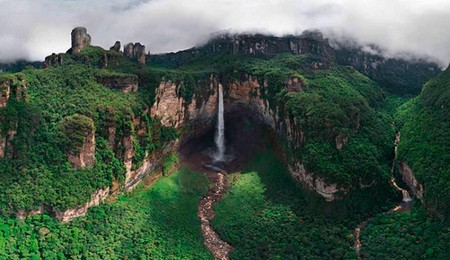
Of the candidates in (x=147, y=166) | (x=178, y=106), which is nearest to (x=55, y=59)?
(x=178, y=106)

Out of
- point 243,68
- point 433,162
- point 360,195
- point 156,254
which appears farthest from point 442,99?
point 156,254

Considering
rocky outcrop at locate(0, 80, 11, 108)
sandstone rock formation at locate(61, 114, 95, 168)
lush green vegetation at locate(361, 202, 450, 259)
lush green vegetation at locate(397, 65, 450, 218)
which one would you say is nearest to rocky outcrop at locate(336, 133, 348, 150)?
lush green vegetation at locate(397, 65, 450, 218)

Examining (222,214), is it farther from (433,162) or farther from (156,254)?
(433,162)

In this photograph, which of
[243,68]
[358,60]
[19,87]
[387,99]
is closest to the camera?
[19,87]

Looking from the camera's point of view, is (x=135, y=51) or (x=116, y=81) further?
(x=135, y=51)

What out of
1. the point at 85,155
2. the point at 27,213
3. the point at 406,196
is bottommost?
the point at 27,213

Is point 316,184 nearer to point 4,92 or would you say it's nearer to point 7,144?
point 7,144

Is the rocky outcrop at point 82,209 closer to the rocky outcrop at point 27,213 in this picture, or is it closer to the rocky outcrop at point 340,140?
the rocky outcrop at point 27,213

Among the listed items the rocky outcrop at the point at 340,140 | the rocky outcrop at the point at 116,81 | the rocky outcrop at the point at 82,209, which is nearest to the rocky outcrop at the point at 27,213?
the rocky outcrop at the point at 82,209
